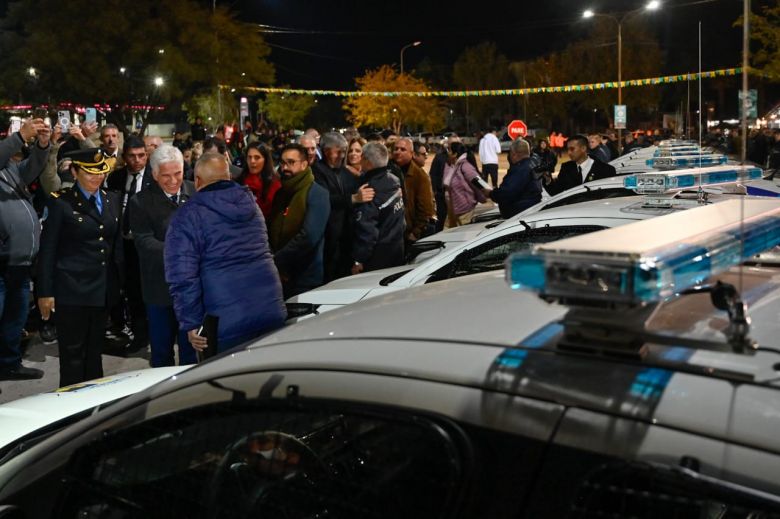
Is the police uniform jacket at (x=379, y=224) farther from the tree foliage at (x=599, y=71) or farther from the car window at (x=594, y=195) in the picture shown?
the tree foliage at (x=599, y=71)

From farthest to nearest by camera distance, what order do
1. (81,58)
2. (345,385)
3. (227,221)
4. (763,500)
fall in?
1. (81,58)
2. (227,221)
3. (345,385)
4. (763,500)

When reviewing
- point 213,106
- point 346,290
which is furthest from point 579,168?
point 213,106

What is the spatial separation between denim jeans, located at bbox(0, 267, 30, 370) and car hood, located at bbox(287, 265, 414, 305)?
224cm

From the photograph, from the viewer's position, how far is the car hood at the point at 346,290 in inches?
224

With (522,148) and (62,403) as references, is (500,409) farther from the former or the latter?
(522,148)

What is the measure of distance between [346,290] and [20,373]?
9.19 ft

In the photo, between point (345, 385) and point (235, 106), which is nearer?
point (345, 385)

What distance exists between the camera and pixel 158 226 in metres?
5.88

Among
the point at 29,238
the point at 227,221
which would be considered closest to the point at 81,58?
the point at 29,238

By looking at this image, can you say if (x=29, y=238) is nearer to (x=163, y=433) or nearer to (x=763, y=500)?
(x=163, y=433)

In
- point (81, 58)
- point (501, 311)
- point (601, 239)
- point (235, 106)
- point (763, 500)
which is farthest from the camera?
point (235, 106)

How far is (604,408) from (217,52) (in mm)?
36052

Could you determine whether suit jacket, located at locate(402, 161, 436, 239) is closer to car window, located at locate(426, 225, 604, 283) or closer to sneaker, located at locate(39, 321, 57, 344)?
car window, located at locate(426, 225, 604, 283)

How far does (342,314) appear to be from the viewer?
7.28ft
